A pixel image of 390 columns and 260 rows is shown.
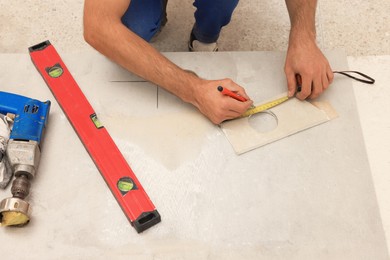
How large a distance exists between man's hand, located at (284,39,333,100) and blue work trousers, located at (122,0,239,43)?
0.44m

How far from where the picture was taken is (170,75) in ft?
3.96

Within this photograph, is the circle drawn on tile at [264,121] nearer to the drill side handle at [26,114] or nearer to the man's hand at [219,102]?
the man's hand at [219,102]

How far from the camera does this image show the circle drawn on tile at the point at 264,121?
1228mm

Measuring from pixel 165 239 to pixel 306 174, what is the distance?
40 cm

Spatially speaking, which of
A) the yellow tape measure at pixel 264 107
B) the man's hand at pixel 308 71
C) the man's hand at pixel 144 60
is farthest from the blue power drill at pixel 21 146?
the man's hand at pixel 308 71

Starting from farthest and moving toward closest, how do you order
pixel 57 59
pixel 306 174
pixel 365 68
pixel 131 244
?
pixel 365 68, pixel 57 59, pixel 306 174, pixel 131 244

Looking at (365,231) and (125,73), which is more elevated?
(125,73)

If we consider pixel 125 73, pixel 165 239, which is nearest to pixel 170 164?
pixel 165 239

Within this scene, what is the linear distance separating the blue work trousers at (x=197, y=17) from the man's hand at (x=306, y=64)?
370mm

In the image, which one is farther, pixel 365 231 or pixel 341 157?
pixel 341 157

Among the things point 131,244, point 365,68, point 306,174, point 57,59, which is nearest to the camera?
point 131,244

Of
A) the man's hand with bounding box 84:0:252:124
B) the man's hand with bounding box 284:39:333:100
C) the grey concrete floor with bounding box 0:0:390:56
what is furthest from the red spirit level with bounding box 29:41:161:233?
the grey concrete floor with bounding box 0:0:390:56

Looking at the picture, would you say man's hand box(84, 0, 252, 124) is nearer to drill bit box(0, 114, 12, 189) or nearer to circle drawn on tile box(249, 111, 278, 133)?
circle drawn on tile box(249, 111, 278, 133)

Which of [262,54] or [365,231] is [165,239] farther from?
[262,54]
